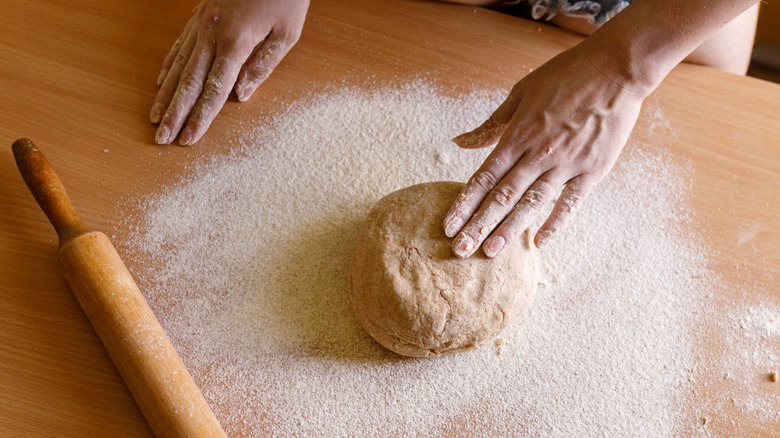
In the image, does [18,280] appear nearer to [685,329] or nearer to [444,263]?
[444,263]

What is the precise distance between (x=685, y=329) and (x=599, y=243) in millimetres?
257

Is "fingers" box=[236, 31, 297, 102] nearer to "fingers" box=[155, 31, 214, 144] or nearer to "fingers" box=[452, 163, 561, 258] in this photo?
"fingers" box=[155, 31, 214, 144]

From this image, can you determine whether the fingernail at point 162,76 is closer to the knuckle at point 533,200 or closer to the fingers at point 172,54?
the fingers at point 172,54

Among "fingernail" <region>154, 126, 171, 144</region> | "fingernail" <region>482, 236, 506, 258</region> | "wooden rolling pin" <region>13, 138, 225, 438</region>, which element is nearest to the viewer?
"wooden rolling pin" <region>13, 138, 225, 438</region>

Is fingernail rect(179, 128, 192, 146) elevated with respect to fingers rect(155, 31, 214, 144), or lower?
Result: lower

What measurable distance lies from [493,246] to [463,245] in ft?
0.21

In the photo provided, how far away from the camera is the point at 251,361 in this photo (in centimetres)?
118

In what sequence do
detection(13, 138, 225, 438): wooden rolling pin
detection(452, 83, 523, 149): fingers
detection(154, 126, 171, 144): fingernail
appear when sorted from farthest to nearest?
detection(154, 126, 171, 144): fingernail < detection(452, 83, 523, 149): fingers < detection(13, 138, 225, 438): wooden rolling pin

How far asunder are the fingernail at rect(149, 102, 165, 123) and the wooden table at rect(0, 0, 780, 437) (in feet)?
0.07

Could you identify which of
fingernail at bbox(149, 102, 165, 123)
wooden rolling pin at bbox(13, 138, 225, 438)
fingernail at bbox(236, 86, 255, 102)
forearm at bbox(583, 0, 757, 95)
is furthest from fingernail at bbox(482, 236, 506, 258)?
fingernail at bbox(149, 102, 165, 123)

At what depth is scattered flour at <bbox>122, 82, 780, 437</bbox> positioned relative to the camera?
3.83 feet

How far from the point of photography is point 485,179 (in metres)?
1.16

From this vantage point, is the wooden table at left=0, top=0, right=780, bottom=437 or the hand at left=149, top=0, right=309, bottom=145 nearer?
the wooden table at left=0, top=0, right=780, bottom=437

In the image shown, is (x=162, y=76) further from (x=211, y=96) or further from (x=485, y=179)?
(x=485, y=179)
